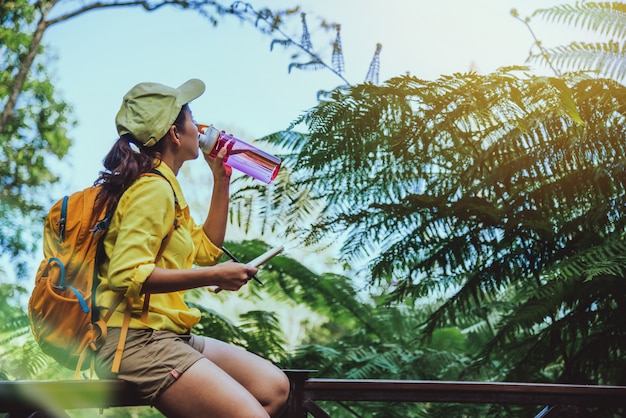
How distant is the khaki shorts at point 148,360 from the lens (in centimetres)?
102

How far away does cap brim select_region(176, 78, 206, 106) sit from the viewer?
1182mm

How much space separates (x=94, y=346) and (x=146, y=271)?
5.4 inches

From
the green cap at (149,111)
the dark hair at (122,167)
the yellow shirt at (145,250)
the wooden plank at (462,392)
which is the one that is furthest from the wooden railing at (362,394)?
the green cap at (149,111)

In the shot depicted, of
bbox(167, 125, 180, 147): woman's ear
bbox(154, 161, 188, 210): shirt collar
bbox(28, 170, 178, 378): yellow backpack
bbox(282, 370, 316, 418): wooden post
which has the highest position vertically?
bbox(167, 125, 180, 147): woman's ear

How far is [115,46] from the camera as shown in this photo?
10.9m

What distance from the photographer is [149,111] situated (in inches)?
45.0

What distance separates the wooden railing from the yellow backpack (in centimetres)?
6

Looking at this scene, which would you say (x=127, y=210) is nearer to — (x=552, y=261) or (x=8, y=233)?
(x=552, y=261)

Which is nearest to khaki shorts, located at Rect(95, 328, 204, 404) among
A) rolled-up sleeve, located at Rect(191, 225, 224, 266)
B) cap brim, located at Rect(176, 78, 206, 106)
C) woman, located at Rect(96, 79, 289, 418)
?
woman, located at Rect(96, 79, 289, 418)

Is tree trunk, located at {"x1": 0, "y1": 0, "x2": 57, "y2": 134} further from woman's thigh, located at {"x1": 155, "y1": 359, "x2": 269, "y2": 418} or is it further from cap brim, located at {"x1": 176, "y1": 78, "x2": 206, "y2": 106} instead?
woman's thigh, located at {"x1": 155, "y1": 359, "x2": 269, "y2": 418}

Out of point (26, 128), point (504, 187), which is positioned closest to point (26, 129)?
point (26, 128)

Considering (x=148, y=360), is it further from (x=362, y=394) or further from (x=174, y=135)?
(x=362, y=394)

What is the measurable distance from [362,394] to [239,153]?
59 centimetres

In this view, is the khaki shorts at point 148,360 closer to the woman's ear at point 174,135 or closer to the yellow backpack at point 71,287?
the yellow backpack at point 71,287
